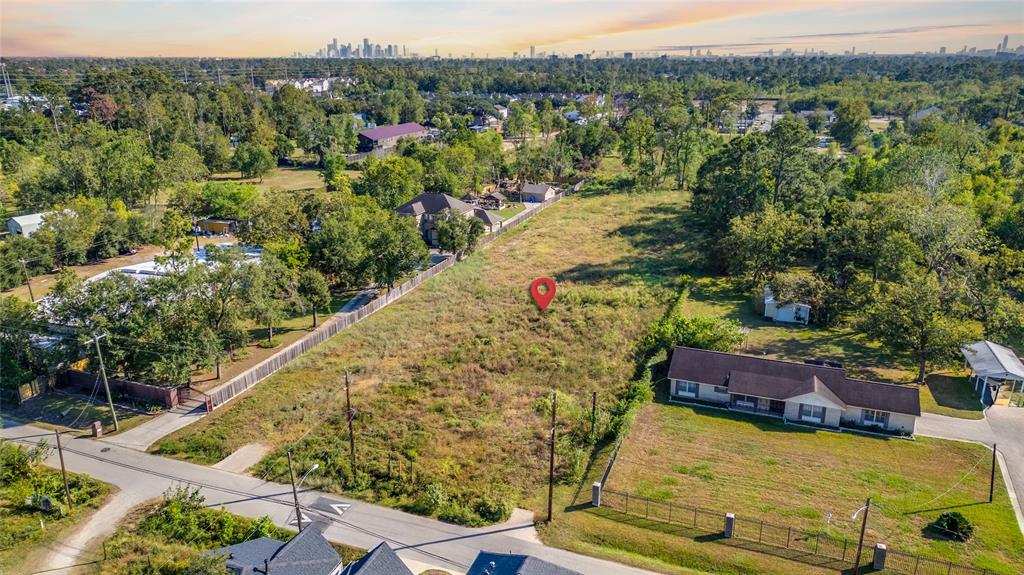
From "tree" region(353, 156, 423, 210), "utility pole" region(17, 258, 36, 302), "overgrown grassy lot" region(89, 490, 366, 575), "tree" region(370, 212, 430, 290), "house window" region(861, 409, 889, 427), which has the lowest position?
"overgrown grassy lot" region(89, 490, 366, 575)

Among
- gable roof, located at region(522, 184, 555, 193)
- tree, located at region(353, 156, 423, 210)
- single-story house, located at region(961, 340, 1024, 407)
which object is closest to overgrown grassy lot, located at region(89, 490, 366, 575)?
single-story house, located at region(961, 340, 1024, 407)

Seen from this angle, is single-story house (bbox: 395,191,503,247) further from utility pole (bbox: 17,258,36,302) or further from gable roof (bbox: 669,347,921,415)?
gable roof (bbox: 669,347,921,415)

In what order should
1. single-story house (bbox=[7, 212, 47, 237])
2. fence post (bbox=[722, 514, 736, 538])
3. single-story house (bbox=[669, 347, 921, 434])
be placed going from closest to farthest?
1. fence post (bbox=[722, 514, 736, 538])
2. single-story house (bbox=[669, 347, 921, 434])
3. single-story house (bbox=[7, 212, 47, 237])

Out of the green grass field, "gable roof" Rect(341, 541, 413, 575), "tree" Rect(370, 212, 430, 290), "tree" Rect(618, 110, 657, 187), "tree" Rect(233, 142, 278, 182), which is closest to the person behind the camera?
"gable roof" Rect(341, 541, 413, 575)

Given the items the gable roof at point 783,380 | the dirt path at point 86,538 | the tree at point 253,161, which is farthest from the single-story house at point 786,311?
the tree at point 253,161

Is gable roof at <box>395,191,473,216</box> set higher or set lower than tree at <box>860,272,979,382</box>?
higher

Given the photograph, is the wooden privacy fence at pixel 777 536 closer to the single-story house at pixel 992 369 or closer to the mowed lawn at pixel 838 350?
the mowed lawn at pixel 838 350
